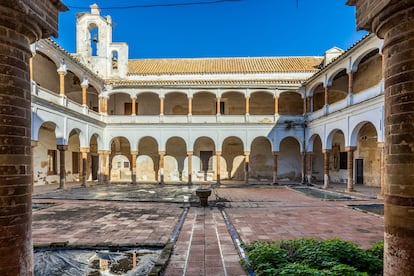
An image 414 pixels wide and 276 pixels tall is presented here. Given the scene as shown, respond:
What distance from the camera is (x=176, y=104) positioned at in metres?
25.3

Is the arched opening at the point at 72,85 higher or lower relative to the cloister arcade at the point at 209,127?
higher

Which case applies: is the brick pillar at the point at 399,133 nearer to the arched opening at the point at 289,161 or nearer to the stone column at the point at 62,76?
the stone column at the point at 62,76

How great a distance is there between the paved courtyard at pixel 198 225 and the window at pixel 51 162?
9398 millimetres

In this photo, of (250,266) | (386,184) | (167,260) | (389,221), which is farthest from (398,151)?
(167,260)

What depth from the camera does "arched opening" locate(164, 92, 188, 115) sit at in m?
25.2

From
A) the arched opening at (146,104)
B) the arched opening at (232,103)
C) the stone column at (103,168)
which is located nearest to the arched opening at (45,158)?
the stone column at (103,168)

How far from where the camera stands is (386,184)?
3076mm

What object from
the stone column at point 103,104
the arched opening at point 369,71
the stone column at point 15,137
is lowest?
the stone column at point 15,137

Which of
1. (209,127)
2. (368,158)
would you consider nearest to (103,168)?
(209,127)

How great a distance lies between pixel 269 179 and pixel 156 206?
15713mm

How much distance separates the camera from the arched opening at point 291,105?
25.0 m

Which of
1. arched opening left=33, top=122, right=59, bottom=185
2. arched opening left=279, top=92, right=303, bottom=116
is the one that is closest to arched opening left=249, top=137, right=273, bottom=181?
arched opening left=279, top=92, right=303, bottom=116

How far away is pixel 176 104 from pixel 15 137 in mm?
22672

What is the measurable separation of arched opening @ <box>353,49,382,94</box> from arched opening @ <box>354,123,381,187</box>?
9.41 ft
